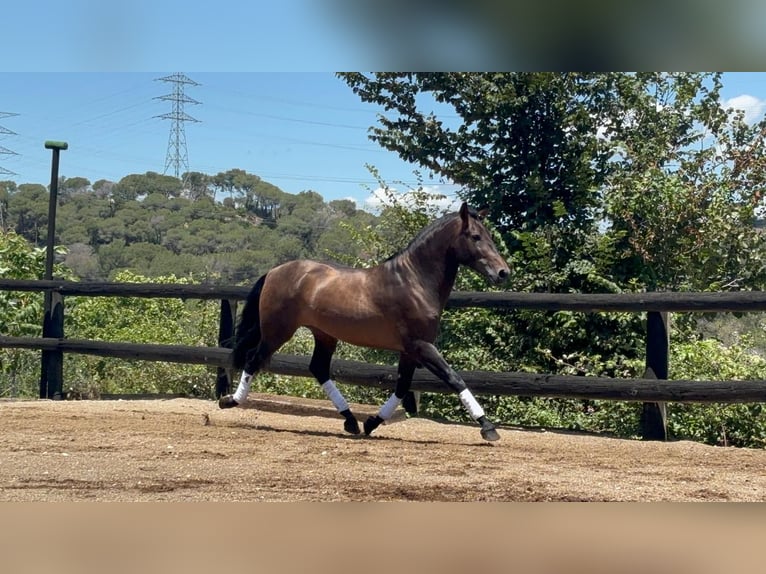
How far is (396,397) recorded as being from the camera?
6668 millimetres

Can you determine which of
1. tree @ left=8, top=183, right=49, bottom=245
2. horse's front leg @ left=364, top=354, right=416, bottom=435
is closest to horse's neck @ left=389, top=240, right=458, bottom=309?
horse's front leg @ left=364, top=354, right=416, bottom=435

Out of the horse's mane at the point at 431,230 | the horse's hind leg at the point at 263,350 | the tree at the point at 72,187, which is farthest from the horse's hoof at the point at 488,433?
the tree at the point at 72,187

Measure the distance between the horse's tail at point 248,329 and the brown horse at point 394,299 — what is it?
18 centimetres

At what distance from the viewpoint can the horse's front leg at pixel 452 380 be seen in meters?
6.32

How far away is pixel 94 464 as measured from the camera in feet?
15.8

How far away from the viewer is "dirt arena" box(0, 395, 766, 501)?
4031mm

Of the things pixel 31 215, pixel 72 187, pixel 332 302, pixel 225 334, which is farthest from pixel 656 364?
pixel 72 187

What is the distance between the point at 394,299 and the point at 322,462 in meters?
1.72

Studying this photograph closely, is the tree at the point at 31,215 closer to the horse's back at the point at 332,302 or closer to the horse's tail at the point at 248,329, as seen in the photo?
the horse's tail at the point at 248,329

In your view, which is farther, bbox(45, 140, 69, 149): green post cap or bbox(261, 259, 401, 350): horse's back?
bbox(45, 140, 69, 149): green post cap

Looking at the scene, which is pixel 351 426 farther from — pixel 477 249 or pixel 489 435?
pixel 477 249

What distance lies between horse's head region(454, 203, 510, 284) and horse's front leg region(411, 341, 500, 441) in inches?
27.5

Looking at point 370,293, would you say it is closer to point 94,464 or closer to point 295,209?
point 94,464

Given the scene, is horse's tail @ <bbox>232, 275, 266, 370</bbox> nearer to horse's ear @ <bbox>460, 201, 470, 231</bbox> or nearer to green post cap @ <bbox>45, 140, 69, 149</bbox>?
horse's ear @ <bbox>460, 201, 470, 231</bbox>
